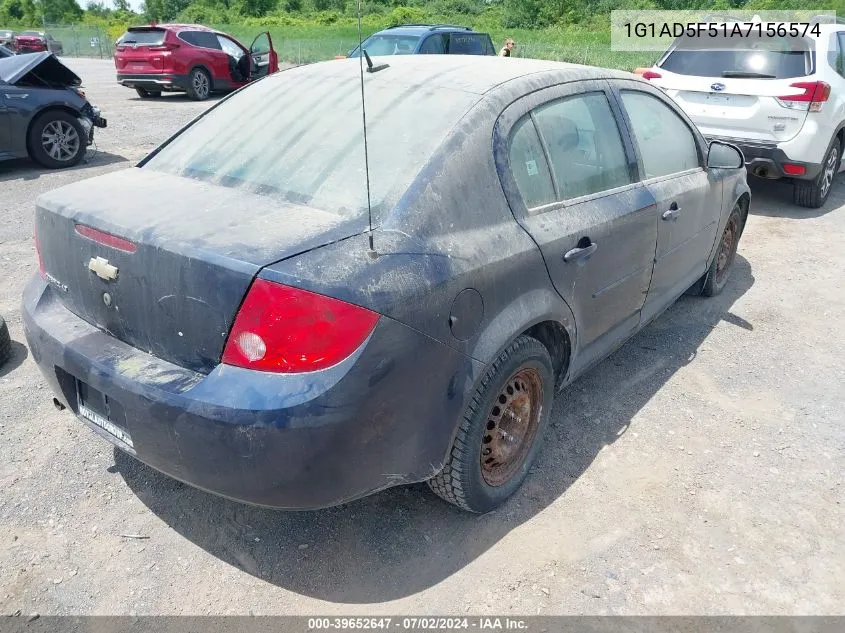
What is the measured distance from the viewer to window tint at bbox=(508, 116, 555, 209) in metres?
2.65

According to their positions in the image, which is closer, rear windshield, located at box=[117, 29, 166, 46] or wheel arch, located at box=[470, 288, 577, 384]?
wheel arch, located at box=[470, 288, 577, 384]

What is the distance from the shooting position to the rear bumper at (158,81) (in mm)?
14789

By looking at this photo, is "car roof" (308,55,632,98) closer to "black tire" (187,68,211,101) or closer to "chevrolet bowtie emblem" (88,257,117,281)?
"chevrolet bowtie emblem" (88,257,117,281)

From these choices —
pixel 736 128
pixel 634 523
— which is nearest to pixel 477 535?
pixel 634 523

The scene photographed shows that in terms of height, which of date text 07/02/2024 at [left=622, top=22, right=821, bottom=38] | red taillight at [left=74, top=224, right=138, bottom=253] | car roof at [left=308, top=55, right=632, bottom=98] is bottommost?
red taillight at [left=74, top=224, right=138, bottom=253]

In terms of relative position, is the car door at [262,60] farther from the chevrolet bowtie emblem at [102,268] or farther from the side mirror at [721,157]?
the chevrolet bowtie emblem at [102,268]

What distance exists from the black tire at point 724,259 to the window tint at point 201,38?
13.8 meters

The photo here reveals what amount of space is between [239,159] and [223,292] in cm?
94

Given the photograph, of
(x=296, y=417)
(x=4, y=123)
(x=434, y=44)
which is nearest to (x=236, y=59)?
(x=434, y=44)

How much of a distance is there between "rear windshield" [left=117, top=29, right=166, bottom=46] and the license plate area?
14.7 m

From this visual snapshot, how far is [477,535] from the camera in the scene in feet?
8.73

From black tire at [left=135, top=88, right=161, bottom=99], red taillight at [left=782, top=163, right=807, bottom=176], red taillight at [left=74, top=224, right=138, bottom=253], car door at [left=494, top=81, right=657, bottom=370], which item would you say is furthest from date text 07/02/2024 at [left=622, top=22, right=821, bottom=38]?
black tire at [left=135, top=88, right=161, bottom=99]

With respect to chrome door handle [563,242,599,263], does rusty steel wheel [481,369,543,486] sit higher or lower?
lower

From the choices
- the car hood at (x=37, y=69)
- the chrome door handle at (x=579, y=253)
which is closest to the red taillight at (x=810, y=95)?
the chrome door handle at (x=579, y=253)
